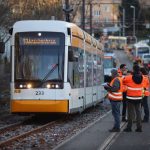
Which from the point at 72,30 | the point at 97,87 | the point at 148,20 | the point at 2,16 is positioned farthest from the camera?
the point at 148,20

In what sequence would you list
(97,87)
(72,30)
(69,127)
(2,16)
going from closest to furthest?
1. (69,127)
2. (72,30)
3. (97,87)
4. (2,16)

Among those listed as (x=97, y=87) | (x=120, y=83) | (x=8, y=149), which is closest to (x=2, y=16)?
(x=97, y=87)

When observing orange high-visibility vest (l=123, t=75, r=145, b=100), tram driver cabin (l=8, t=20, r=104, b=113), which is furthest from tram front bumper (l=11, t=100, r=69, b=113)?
orange high-visibility vest (l=123, t=75, r=145, b=100)

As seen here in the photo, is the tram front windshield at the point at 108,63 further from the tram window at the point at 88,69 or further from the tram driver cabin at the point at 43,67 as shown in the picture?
the tram driver cabin at the point at 43,67

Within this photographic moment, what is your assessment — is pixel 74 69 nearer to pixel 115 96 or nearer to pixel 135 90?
pixel 115 96

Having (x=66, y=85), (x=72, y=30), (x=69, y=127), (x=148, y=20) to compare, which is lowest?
(x=69, y=127)

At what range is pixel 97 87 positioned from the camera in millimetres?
28797

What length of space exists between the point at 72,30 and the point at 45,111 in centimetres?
297

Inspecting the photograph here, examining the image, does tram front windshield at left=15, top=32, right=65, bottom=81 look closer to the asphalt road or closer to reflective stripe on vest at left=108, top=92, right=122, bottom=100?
reflective stripe on vest at left=108, top=92, right=122, bottom=100

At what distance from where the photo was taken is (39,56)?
68.4ft

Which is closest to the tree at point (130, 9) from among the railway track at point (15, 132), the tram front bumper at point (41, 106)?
the tram front bumper at point (41, 106)

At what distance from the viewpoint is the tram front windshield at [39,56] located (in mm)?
20734

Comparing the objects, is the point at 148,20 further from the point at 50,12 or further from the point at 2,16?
the point at 2,16

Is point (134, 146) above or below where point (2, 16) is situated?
below
